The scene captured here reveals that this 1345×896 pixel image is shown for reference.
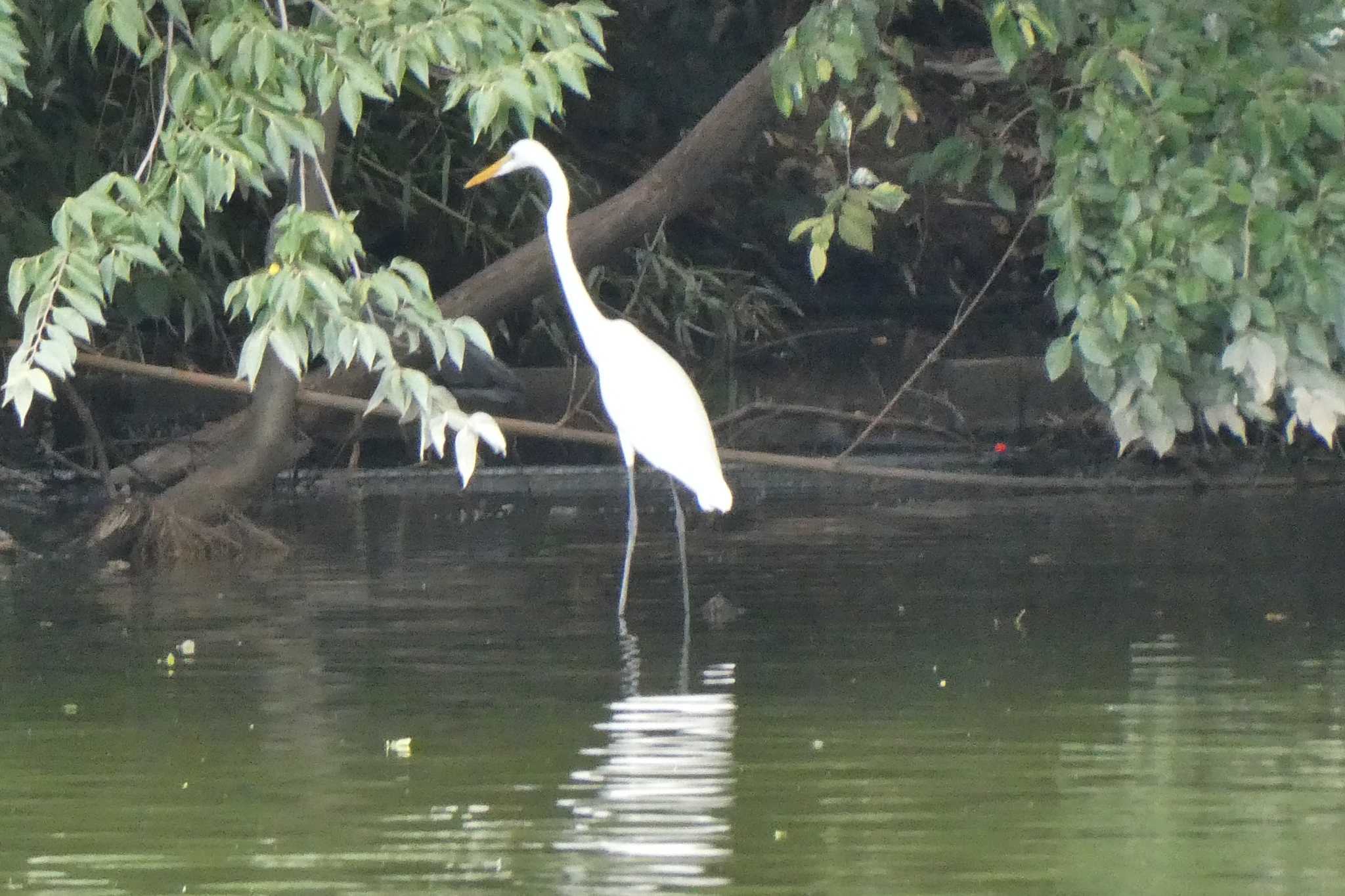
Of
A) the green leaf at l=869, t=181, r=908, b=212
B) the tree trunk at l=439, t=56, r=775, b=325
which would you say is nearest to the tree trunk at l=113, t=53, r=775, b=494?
the tree trunk at l=439, t=56, r=775, b=325

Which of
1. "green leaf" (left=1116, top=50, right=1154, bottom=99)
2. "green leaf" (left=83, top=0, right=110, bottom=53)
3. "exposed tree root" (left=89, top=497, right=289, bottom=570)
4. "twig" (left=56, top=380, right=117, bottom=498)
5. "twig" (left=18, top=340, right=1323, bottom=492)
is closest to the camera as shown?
"green leaf" (left=83, top=0, right=110, bottom=53)

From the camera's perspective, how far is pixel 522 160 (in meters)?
8.34

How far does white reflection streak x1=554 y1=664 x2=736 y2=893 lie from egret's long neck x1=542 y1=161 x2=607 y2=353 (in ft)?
9.41

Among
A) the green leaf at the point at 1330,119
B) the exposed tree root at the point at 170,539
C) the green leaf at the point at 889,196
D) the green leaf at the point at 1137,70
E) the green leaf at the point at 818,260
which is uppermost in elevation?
the green leaf at the point at 1137,70

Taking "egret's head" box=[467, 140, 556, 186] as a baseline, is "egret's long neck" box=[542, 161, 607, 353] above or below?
below

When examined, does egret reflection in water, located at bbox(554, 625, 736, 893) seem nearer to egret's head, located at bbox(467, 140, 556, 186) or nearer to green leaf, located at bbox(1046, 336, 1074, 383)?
green leaf, located at bbox(1046, 336, 1074, 383)

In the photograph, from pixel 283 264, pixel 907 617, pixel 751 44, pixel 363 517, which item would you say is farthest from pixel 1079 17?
pixel 751 44

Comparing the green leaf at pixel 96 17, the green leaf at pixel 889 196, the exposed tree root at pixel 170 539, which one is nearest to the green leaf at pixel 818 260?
the green leaf at pixel 889 196

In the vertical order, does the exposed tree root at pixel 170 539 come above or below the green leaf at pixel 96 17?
below

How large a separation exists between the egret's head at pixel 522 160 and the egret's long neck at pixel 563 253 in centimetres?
3

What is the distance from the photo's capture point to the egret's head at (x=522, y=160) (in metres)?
8.23

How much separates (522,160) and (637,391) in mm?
922

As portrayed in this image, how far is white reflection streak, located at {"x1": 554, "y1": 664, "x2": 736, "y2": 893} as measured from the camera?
12.4ft

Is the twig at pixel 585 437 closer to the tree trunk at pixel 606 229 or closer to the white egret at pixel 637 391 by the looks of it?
the white egret at pixel 637 391
